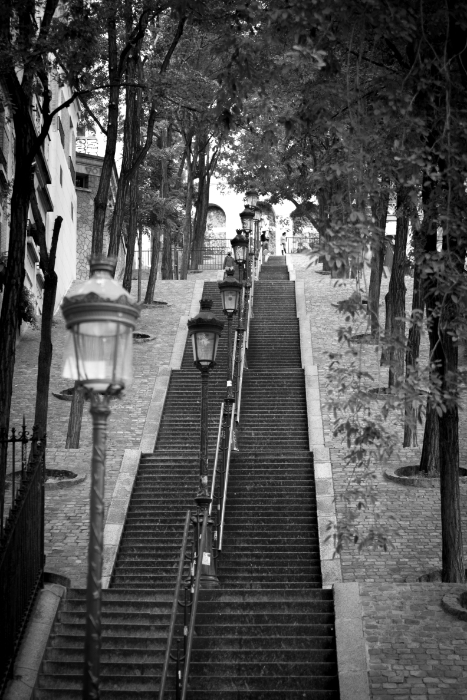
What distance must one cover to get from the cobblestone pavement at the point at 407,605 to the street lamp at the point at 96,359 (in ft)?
12.2

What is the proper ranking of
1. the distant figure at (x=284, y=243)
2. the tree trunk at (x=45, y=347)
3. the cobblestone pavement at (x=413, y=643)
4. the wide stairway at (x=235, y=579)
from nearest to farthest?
the cobblestone pavement at (x=413, y=643)
the wide stairway at (x=235, y=579)
the tree trunk at (x=45, y=347)
the distant figure at (x=284, y=243)

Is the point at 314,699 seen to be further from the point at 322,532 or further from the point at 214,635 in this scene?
the point at 322,532

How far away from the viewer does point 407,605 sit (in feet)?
38.2

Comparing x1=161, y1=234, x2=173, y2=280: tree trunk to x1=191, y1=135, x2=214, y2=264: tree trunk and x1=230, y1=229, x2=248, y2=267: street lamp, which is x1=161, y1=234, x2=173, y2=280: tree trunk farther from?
x1=230, y1=229, x2=248, y2=267: street lamp

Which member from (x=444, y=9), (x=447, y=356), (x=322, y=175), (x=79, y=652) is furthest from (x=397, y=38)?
(x=79, y=652)

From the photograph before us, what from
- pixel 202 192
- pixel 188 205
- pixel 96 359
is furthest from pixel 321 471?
pixel 202 192

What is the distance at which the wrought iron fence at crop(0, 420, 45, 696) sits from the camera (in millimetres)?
9461

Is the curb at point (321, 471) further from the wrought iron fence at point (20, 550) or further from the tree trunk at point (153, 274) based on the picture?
the tree trunk at point (153, 274)

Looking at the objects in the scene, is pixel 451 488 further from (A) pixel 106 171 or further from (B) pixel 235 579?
(A) pixel 106 171

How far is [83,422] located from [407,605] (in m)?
11.0

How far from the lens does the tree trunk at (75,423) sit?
18500 mm

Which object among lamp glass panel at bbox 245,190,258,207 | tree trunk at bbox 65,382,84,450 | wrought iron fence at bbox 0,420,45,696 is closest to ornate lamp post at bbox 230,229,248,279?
tree trunk at bbox 65,382,84,450

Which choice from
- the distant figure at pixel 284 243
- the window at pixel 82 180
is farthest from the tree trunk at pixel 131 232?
the distant figure at pixel 284 243

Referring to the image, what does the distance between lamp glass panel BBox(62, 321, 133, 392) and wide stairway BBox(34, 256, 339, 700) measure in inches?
206
